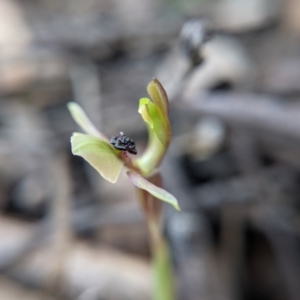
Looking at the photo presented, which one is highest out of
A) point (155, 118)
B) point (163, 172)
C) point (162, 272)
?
point (155, 118)

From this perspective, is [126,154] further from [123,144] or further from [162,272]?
[162,272]

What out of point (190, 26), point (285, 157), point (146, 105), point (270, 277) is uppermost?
point (190, 26)

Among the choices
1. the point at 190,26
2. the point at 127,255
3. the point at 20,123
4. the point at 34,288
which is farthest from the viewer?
the point at 20,123

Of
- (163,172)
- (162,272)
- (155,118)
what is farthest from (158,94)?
(163,172)

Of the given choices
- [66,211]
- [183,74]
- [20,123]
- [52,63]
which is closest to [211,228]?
[66,211]

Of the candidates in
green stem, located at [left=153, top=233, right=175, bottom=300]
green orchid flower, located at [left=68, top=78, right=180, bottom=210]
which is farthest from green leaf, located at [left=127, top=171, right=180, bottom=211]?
green stem, located at [left=153, top=233, right=175, bottom=300]

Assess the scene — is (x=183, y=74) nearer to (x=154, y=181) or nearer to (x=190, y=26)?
(x=190, y=26)

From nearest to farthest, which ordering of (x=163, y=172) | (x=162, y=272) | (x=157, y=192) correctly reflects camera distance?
(x=157, y=192) → (x=162, y=272) → (x=163, y=172)
